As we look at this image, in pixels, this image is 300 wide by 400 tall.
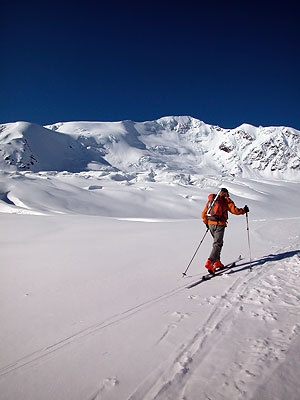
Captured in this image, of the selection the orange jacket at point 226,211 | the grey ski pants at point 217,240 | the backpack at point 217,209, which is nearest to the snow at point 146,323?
the grey ski pants at point 217,240

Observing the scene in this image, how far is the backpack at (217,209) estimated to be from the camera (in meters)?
6.43

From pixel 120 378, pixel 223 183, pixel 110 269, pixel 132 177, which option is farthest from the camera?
pixel 132 177

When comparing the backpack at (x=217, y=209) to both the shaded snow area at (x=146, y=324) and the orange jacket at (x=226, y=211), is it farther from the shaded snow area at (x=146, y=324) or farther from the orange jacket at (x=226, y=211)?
the shaded snow area at (x=146, y=324)

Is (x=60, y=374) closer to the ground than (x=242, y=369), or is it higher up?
closer to the ground

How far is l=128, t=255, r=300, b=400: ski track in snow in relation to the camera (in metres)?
2.58

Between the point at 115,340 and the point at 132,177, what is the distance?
11285cm

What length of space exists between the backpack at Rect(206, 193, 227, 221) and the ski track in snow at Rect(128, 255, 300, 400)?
2.05 metres

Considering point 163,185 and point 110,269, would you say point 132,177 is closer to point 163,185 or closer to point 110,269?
point 163,185

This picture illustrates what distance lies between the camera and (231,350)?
3086 mm

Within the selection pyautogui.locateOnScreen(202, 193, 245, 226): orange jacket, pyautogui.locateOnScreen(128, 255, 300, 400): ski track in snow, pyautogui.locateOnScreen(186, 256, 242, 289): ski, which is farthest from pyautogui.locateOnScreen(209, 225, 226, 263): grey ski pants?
pyautogui.locateOnScreen(128, 255, 300, 400): ski track in snow

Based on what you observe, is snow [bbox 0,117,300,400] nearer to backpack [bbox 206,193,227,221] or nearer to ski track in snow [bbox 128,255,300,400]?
ski track in snow [bbox 128,255,300,400]

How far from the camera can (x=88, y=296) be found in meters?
4.81

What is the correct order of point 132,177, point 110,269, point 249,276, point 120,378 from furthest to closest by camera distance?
1. point 132,177
2. point 110,269
3. point 249,276
4. point 120,378

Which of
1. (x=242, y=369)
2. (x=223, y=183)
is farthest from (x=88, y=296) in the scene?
(x=223, y=183)
